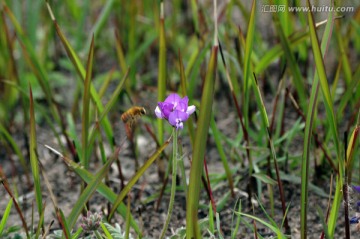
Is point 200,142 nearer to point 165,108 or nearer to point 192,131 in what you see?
point 165,108

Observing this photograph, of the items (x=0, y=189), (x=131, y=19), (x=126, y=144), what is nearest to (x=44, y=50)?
(x=131, y=19)

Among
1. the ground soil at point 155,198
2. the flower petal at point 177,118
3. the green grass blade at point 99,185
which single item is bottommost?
the ground soil at point 155,198

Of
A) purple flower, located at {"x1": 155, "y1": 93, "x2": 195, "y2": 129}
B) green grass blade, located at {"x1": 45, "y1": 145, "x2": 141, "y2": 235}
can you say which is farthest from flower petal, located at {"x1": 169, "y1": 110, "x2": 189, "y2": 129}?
green grass blade, located at {"x1": 45, "y1": 145, "x2": 141, "y2": 235}

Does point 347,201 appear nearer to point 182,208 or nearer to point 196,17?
point 182,208

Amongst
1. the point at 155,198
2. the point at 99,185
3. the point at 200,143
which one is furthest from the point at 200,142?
the point at 155,198

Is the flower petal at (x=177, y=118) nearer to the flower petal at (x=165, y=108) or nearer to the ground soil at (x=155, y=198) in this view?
the flower petal at (x=165, y=108)

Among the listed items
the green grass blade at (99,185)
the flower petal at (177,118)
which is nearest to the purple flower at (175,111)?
the flower petal at (177,118)

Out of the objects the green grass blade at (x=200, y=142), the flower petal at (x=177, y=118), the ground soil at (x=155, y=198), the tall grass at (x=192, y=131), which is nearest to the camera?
the green grass blade at (x=200, y=142)

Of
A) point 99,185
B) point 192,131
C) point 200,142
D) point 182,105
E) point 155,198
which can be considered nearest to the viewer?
point 200,142
